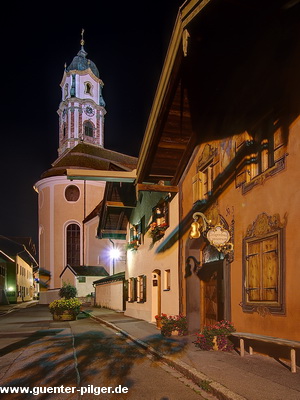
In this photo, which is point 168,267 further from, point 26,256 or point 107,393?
point 26,256

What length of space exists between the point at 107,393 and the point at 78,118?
59603mm

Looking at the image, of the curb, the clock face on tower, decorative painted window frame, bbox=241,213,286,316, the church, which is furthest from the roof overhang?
the clock face on tower

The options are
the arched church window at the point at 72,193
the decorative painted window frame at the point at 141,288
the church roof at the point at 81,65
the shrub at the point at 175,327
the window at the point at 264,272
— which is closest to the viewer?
the window at the point at 264,272

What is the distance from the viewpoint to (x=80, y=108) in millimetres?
63656

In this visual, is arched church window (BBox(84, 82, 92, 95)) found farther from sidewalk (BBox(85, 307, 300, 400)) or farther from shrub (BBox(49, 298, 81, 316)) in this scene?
sidewalk (BBox(85, 307, 300, 400))

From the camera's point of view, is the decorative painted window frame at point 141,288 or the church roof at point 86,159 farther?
the church roof at point 86,159

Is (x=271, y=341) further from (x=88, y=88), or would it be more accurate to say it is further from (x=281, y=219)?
(x=88, y=88)

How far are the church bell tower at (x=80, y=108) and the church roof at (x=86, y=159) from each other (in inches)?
128

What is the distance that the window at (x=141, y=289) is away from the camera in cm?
1878

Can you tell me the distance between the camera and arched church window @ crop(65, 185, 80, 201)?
49.2 meters

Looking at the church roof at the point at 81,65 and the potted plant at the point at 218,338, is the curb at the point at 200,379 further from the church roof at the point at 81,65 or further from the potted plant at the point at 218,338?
the church roof at the point at 81,65

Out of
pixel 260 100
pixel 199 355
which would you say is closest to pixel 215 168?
pixel 260 100

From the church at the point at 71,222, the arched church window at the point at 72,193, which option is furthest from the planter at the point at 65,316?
the arched church window at the point at 72,193

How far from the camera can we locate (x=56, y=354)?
1003 cm
